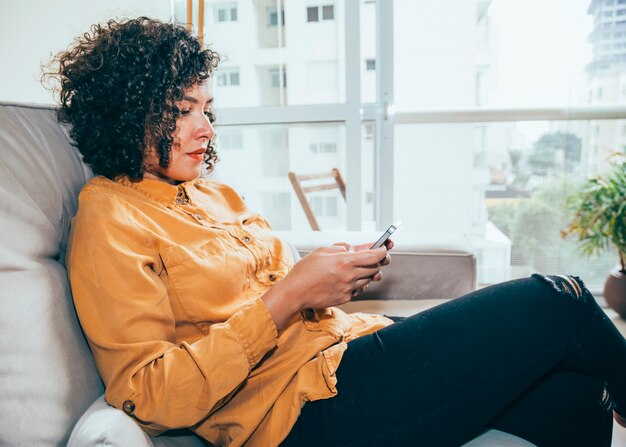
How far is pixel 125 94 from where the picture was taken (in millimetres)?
944

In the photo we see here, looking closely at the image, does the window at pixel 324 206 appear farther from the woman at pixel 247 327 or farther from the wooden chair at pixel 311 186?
the woman at pixel 247 327

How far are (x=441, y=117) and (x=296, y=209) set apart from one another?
979 mm

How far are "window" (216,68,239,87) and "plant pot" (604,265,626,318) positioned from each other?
2.17 m

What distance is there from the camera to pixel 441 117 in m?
2.80

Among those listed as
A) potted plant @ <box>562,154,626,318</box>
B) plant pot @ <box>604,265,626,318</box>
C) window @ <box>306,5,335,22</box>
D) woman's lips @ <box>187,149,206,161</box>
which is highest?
window @ <box>306,5,335,22</box>

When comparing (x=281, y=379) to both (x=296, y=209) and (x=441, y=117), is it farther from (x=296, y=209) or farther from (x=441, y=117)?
(x=441, y=117)

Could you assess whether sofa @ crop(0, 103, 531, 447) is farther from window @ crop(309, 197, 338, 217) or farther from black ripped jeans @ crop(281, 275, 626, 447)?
window @ crop(309, 197, 338, 217)

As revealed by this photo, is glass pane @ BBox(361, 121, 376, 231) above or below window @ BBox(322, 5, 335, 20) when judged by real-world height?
below

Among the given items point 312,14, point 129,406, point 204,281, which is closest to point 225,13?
point 312,14

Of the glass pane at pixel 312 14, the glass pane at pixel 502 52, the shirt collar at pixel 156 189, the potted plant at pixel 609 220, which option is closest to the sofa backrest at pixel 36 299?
the shirt collar at pixel 156 189

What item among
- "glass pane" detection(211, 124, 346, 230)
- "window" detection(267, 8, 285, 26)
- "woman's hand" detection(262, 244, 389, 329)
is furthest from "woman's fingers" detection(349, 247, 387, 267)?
"window" detection(267, 8, 285, 26)

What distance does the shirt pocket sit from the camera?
2.77 feet

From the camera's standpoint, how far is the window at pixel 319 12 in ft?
8.07

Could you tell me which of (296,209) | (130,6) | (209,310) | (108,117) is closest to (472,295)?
(209,310)
